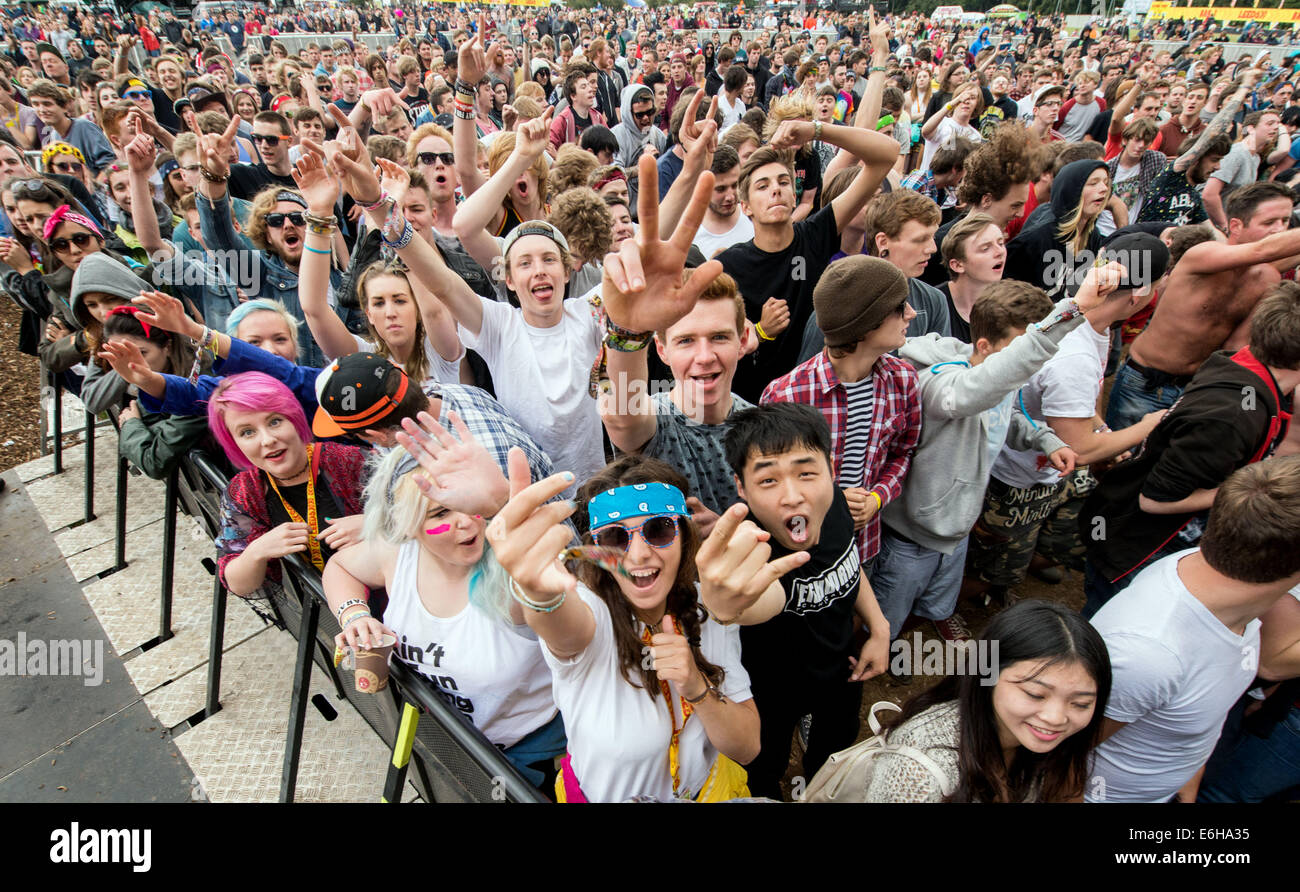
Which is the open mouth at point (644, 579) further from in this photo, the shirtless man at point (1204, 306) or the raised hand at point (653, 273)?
the shirtless man at point (1204, 306)

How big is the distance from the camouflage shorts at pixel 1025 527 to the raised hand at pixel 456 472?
2.66 metres

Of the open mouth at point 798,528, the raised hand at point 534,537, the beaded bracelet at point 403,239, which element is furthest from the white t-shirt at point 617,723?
the beaded bracelet at point 403,239

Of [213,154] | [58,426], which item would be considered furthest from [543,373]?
[58,426]

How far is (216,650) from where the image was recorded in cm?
305

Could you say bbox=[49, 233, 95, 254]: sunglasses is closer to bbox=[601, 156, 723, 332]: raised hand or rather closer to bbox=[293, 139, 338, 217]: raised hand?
bbox=[293, 139, 338, 217]: raised hand

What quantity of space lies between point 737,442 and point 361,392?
1.24m

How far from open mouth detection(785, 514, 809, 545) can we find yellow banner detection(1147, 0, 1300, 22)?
4330 centimetres

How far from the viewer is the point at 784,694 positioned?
7.06 ft

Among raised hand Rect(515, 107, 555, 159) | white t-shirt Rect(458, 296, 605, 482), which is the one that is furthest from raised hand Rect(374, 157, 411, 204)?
white t-shirt Rect(458, 296, 605, 482)

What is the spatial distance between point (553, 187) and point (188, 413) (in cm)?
263

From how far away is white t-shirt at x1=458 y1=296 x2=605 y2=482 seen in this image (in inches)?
109

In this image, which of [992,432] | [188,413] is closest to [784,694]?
[992,432]

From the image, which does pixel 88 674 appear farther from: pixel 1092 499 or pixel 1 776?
pixel 1092 499

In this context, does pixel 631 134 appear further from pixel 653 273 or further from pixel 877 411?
pixel 653 273
